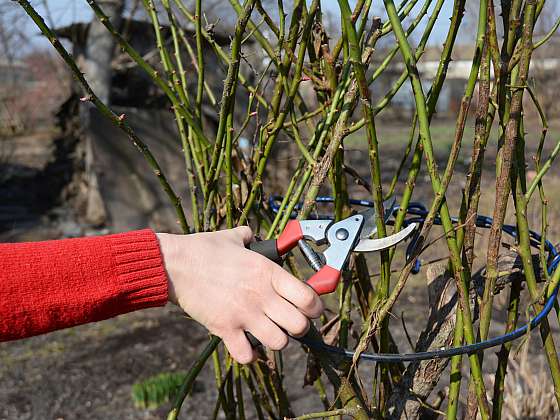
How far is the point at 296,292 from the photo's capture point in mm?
964

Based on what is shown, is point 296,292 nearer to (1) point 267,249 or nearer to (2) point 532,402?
(1) point 267,249

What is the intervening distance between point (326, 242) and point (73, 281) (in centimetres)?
44

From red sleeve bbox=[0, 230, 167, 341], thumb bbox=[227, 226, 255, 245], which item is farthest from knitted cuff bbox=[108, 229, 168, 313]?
thumb bbox=[227, 226, 255, 245]

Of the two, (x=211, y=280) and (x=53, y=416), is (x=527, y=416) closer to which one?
(x=211, y=280)

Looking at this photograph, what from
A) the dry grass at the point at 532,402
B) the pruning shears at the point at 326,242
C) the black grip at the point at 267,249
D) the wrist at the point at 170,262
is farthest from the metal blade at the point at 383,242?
the dry grass at the point at 532,402

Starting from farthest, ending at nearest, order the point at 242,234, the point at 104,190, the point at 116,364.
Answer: the point at 104,190
the point at 116,364
the point at 242,234

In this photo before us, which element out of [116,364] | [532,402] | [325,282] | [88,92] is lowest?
[116,364]

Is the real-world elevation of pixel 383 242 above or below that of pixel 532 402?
above

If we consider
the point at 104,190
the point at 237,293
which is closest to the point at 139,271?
the point at 237,293

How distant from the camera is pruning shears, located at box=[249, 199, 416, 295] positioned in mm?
1104

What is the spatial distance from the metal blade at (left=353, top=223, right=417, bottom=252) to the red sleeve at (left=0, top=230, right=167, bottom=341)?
37cm

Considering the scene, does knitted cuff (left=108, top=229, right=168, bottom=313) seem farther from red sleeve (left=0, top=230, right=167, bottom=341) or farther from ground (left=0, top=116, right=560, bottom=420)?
ground (left=0, top=116, right=560, bottom=420)

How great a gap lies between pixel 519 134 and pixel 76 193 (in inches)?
317

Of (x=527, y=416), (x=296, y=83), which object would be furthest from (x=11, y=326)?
(x=527, y=416)
